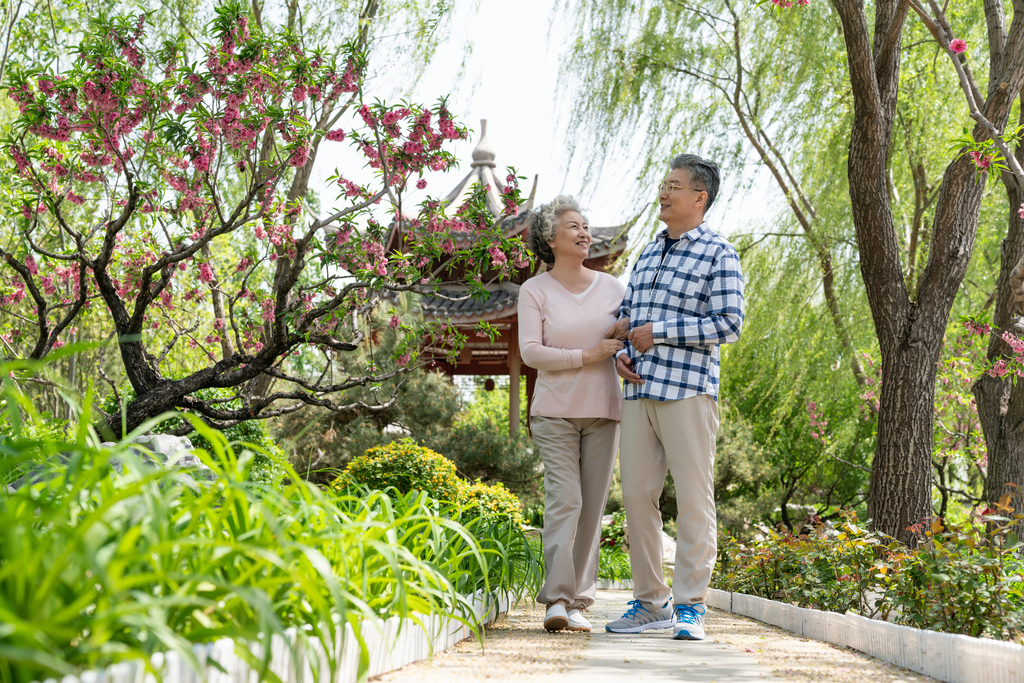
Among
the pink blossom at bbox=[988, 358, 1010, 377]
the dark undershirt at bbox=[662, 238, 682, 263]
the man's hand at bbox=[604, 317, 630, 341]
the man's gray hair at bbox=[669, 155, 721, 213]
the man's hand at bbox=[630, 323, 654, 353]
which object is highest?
the man's gray hair at bbox=[669, 155, 721, 213]

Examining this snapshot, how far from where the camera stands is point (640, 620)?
2518mm

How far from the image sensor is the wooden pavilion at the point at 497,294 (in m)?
7.39

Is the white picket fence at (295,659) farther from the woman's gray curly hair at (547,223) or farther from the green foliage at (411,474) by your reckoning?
the green foliage at (411,474)

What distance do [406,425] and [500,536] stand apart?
18.8ft

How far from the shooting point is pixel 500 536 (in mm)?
2717

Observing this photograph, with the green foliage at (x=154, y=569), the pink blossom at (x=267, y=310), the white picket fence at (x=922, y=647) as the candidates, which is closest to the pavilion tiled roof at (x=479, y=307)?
the pink blossom at (x=267, y=310)

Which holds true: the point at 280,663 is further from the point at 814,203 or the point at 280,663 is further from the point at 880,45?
the point at 814,203

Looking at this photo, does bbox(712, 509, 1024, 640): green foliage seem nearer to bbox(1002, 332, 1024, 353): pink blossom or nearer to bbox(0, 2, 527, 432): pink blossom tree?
Answer: bbox(1002, 332, 1024, 353): pink blossom

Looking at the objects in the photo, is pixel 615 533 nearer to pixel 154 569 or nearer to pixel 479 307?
pixel 479 307

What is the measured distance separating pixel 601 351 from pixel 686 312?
1.07 ft

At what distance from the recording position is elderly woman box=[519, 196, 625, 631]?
2.47m

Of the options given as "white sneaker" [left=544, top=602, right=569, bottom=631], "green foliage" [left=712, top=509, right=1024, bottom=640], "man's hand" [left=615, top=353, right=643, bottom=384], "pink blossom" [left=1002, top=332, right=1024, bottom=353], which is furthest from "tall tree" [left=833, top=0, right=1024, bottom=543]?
"white sneaker" [left=544, top=602, right=569, bottom=631]

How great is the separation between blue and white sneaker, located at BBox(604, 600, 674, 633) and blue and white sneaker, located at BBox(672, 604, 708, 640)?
0.54ft

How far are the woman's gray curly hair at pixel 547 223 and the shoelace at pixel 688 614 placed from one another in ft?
4.43
